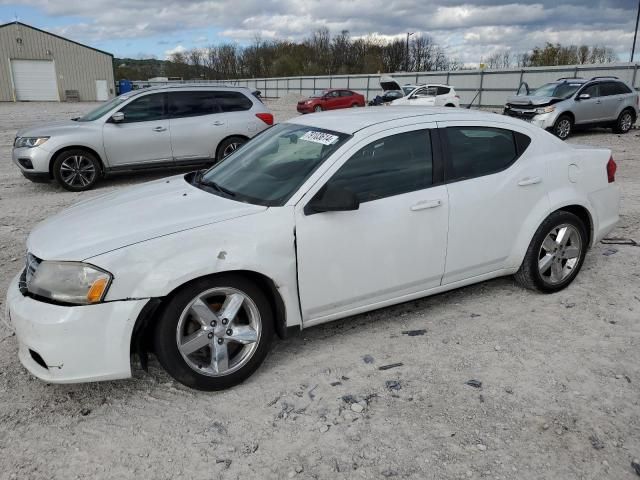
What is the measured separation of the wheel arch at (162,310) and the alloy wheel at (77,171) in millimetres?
6850

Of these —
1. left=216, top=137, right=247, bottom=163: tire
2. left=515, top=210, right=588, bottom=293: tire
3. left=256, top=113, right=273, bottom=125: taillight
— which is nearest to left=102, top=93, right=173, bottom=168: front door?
left=216, top=137, right=247, bottom=163: tire

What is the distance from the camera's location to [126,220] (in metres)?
3.20

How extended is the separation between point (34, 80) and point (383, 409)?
54.1m

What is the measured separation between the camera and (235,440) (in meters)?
2.78

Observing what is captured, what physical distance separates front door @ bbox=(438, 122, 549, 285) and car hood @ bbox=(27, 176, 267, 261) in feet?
4.80

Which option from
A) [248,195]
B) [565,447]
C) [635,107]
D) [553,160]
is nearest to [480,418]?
[565,447]

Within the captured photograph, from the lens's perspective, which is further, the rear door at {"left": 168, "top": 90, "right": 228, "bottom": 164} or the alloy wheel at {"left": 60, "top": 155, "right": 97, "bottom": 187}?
the rear door at {"left": 168, "top": 90, "right": 228, "bottom": 164}

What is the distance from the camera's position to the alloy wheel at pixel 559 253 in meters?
4.34

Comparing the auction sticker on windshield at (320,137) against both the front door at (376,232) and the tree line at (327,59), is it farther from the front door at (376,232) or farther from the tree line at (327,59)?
the tree line at (327,59)

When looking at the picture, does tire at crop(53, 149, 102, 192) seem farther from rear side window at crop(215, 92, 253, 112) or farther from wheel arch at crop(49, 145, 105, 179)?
rear side window at crop(215, 92, 253, 112)

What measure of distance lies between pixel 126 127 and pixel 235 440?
764 centimetres

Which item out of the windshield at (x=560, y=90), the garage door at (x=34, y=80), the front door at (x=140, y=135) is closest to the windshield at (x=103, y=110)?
the front door at (x=140, y=135)

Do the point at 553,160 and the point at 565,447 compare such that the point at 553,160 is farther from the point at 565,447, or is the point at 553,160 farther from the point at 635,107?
the point at 635,107

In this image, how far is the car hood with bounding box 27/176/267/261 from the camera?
2930 mm
